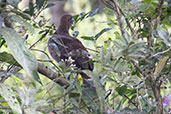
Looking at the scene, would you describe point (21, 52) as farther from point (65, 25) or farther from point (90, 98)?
point (65, 25)

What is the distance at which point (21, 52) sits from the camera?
0.61m

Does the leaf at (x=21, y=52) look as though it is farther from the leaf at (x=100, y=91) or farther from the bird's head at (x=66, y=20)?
the bird's head at (x=66, y=20)

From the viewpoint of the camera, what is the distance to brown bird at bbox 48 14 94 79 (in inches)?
39.9

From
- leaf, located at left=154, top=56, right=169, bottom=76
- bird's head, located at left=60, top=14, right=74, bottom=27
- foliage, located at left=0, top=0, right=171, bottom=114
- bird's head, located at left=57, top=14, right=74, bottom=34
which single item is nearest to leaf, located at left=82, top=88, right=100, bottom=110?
foliage, located at left=0, top=0, right=171, bottom=114

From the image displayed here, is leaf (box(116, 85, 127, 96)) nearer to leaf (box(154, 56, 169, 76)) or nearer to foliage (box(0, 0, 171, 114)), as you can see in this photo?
foliage (box(0, 0, 171, 114))

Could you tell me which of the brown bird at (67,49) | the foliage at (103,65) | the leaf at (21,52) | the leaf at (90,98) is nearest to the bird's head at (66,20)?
the brown bird at (67,49)

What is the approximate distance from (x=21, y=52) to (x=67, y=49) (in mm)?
1612

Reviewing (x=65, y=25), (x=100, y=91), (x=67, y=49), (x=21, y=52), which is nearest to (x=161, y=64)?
(x=100, y=91)

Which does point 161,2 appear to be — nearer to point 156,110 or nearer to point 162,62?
point 162,62

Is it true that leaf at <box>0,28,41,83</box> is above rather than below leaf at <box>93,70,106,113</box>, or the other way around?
above

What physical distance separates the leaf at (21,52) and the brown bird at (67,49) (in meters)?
0.29

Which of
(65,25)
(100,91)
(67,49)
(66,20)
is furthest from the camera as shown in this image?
(66,20)

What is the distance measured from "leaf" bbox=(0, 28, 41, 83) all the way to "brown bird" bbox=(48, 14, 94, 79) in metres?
0.29

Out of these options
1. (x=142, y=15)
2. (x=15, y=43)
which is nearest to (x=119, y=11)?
(x=142, y=15)
